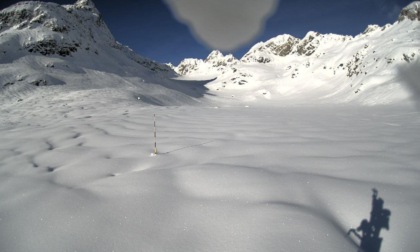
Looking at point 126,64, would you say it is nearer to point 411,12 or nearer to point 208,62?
point 411,12

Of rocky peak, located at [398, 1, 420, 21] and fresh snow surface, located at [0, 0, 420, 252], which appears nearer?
fresh snow surface, located at [0, 0, 420, 252]

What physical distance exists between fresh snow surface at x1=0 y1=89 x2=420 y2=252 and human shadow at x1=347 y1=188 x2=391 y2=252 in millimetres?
63

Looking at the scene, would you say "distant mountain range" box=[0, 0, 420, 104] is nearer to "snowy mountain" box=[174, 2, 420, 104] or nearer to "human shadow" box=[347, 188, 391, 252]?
"snowy mountain" box=[174, 2, 420, 104]

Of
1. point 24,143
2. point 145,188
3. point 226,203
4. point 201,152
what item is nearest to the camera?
point 226,203

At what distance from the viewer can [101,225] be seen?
2.60 metres

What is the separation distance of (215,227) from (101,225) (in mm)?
1193

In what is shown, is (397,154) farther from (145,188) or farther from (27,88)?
(27,88)

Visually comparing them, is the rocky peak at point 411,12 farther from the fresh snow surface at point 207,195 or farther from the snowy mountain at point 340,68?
the fresh snow surface at point 207,195

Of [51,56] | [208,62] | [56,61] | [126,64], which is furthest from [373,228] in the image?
[208,62]

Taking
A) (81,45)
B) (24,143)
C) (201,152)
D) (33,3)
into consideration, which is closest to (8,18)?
(33,3)

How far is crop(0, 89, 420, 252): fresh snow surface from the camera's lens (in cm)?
239

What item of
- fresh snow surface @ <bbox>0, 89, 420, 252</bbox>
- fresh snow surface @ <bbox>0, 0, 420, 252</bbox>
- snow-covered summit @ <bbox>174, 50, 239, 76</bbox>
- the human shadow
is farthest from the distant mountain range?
snow-covered summit @ <bbox>174, 50, 239, 76</bbox>

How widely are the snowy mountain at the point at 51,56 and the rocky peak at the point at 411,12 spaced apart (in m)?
38.0

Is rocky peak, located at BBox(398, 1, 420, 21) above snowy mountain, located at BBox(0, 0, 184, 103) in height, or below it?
above
